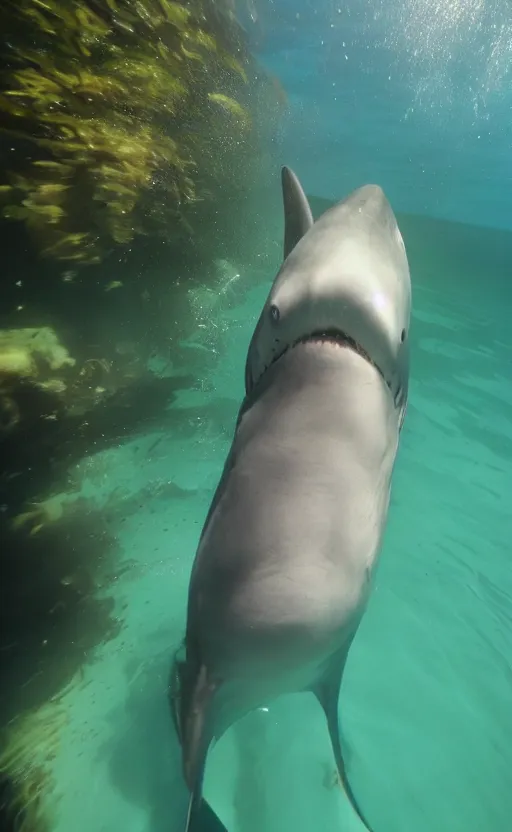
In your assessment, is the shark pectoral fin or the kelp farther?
the kelp

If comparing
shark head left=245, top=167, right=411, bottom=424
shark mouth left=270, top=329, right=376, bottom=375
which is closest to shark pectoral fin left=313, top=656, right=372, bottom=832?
shark head left=245, top=167, right=411, bottom=424

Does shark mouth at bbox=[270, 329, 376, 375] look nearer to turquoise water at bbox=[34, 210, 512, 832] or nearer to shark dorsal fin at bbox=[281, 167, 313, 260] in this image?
shark dorsal fin at bbox=[281, 167, 313, 260]

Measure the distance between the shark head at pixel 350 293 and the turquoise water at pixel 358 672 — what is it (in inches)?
126

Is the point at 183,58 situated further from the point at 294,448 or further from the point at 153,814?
the point at 153,814

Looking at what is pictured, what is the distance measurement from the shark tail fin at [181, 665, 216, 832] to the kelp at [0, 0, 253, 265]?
355 centimetres

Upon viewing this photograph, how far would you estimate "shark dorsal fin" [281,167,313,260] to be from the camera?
204cm

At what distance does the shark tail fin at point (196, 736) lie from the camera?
2040 millimetres

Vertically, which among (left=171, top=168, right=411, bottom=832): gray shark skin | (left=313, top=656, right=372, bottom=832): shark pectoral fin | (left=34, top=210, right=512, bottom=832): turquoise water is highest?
(left=171, top=168, right=411, bottom=832): gray shark skin

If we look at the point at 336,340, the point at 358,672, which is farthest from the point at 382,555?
the point at 336,340

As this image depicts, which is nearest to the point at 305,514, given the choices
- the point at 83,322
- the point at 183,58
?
the point at 83,322

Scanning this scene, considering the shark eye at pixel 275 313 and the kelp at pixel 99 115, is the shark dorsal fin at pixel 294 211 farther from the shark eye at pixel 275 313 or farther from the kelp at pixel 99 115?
the kelp at pixel 99 115

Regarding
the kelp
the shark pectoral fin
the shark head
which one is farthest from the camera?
the kelp

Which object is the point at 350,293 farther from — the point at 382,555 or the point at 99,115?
the point at 382,555

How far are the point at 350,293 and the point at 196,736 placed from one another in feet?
6.12
